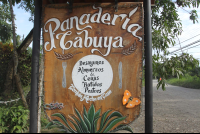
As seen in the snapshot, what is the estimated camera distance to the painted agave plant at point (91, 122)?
296 centimetres

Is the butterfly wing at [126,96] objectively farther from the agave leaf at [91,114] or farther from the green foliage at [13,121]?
the green foliage at [13,121]

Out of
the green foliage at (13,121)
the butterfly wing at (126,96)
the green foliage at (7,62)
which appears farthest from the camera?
the green foliage at (7,62)

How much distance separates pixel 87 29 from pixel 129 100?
1384mm

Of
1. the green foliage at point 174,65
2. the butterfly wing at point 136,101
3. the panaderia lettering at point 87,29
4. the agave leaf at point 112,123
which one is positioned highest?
the panaderia lettering at point 87,29

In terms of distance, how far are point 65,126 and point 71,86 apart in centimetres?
66

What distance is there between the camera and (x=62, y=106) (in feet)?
9.92

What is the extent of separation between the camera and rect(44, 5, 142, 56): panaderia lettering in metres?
3.05

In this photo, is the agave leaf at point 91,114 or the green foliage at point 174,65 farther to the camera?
the green foliage at point 174,65

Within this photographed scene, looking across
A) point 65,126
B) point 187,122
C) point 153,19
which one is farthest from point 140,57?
point 187,122

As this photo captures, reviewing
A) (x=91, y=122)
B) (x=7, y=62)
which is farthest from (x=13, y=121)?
(x=7, y=62)

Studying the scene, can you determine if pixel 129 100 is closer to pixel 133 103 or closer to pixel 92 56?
pixel 133 103

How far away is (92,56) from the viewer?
3.07m

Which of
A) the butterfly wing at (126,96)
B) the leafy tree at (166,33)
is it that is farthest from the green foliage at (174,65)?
the butterfly wing at (126,96)

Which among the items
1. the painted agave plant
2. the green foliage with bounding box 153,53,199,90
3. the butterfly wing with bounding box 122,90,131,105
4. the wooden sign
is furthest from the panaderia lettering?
the green foliage with bounding box 153,53,199,90
